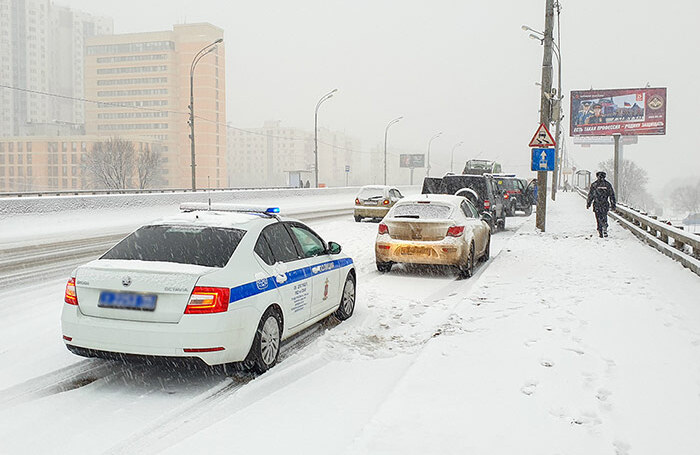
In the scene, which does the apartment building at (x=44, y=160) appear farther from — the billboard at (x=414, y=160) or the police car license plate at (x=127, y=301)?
the police car license plate at (x=127, y=301)

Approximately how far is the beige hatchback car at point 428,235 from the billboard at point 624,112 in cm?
4283

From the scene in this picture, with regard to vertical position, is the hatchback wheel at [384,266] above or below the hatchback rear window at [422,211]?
below

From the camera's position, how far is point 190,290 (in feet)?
16.5

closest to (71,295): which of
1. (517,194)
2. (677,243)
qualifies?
(677,243)

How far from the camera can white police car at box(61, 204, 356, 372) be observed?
16.5 feet

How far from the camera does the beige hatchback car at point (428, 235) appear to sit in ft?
36.4

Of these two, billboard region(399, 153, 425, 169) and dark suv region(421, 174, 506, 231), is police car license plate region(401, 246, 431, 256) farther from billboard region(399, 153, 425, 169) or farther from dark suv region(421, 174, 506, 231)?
billboard region(399, 153, 425, 169)

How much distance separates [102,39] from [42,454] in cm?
15615

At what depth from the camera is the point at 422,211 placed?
11531 mm

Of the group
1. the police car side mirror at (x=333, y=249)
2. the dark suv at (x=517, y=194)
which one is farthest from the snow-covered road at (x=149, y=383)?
the dark suv at (x=517, y=194)

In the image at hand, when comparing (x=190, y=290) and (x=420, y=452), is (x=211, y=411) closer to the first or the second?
(x=190, y=290)

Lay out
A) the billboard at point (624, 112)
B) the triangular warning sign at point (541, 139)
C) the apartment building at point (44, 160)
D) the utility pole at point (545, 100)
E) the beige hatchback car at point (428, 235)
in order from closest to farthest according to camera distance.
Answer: the beige hatchback car at point (428, 235) < the triangular warning sign at point (541, 139) < the utility pole at point (545, 100) < the billboard at point (624, 112) < the apartment building at point (44, 160)

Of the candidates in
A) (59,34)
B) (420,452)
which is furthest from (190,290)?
(59,34)

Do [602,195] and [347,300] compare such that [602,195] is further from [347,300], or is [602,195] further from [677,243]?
[347,300]
